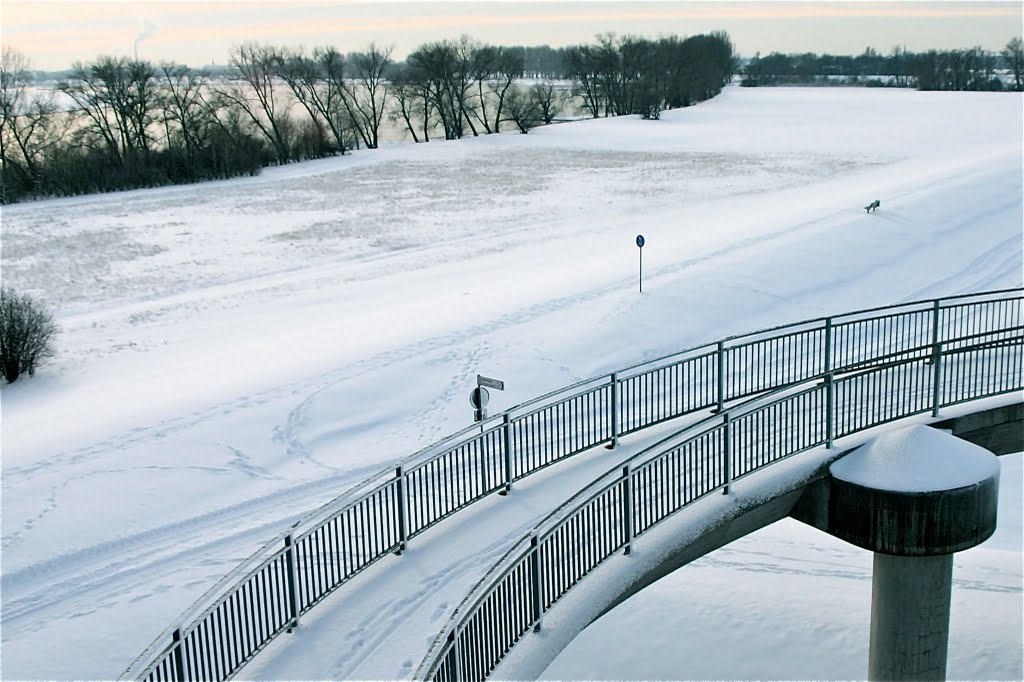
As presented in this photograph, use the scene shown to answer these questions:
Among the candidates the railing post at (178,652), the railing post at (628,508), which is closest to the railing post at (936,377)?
the railing post at (628,508)

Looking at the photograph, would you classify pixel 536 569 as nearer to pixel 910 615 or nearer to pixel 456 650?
pixel 456 650

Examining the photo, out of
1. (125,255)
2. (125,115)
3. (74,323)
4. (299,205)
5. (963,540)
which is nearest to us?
(963,540)

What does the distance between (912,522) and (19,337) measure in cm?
1651

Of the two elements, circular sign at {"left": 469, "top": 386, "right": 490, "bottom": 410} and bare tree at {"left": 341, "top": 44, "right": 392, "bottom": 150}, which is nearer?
circular sign at {"left": 469, "top": 386, "right": 490, "bottom": 410}

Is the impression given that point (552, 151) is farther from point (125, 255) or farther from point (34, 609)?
point (34, 609)

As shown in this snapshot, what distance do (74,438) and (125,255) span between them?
20100 mm

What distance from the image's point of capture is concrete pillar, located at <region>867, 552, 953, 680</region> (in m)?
11.8

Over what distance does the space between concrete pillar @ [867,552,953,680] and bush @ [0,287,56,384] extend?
52.9ft

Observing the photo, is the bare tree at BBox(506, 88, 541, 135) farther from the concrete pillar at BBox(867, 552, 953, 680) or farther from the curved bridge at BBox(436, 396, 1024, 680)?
the concrete pillar at BBox(867, 552, 953, 680)

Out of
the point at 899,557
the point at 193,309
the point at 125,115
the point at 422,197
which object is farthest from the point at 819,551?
the point at 125,115

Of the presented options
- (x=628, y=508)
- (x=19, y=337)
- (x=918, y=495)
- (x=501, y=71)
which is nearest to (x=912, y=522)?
(x=918, y=495)

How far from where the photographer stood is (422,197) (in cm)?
4703

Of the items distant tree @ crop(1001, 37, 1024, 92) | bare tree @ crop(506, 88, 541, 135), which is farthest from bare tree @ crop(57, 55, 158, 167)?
distant tree @ crop(1001, 37, 1024, 92)

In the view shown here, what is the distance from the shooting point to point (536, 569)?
901 cm
